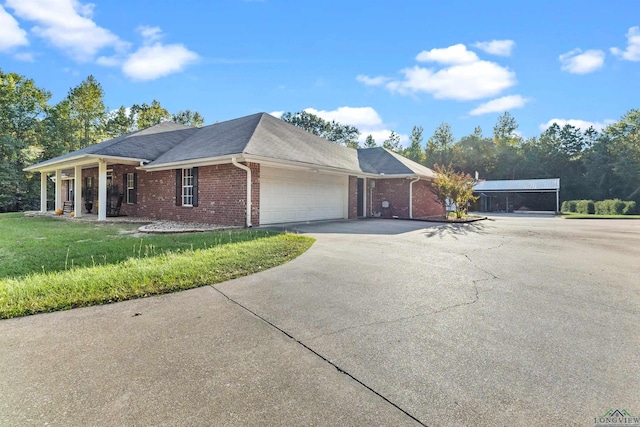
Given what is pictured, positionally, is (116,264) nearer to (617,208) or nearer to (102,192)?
(102,192)

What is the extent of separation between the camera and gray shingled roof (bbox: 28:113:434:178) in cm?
1199

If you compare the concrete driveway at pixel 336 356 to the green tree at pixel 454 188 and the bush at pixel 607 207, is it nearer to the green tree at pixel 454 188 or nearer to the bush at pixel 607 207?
the green tree at pixel 454 188

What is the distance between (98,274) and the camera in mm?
4867

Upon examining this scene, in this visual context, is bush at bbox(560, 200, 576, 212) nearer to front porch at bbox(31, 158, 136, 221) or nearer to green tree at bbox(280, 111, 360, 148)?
green tree at bbox(280, 111, 360, 148)

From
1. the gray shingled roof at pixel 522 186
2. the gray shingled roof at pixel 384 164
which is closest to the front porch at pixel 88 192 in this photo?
the gray shingled roof at pixel 384 164

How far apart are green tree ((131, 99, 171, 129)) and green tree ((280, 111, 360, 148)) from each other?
15.6 metres

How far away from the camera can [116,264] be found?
5.61 m

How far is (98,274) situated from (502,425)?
210 inches

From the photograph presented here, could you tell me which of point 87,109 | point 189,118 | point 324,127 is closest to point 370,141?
point 324,127

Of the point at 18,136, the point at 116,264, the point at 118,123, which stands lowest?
the point at 116,264

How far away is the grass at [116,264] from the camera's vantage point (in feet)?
13.2

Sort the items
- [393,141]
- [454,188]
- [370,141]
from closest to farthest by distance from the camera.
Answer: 1. [454,188]
2. [370,141]
3. [393,141]

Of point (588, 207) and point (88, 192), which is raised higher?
point (88, 192)

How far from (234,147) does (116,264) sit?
691 cm
